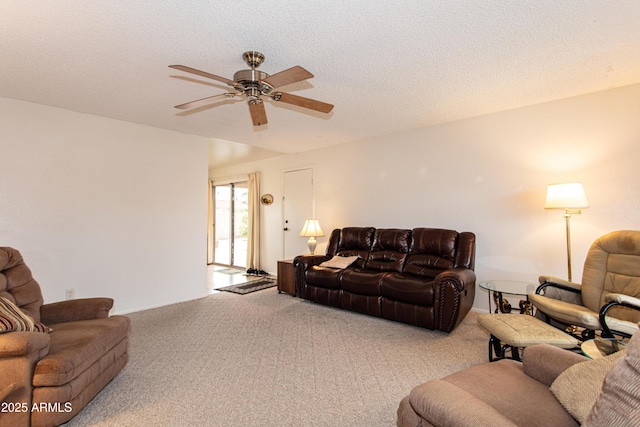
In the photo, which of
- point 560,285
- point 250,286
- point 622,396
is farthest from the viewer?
point 250,286

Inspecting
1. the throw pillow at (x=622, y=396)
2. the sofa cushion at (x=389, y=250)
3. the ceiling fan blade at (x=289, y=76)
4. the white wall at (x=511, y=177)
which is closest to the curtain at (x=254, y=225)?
the white wall at (x=511, y=177)

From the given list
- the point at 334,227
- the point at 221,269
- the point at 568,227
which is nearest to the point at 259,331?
the point at 334,227

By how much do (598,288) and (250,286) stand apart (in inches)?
179

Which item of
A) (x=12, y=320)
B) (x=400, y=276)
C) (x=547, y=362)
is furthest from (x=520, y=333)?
(x=12, y=320)

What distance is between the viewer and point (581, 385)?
3.91ft

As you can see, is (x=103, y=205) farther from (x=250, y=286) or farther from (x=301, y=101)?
(x=301, y=101)

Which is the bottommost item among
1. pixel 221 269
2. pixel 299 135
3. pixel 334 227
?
pixel 221 269

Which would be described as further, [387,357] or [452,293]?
[452,293]

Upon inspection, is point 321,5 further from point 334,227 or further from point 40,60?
point 334,227

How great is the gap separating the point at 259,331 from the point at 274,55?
8.71ft

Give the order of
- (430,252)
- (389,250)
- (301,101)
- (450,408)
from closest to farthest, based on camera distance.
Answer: (450,408) → (301,101) → (430,252) → (389,250)

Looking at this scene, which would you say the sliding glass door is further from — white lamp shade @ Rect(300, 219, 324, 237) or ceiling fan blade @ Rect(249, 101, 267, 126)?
ceiling fan blade @ Rect(249, 101, 267, 126)

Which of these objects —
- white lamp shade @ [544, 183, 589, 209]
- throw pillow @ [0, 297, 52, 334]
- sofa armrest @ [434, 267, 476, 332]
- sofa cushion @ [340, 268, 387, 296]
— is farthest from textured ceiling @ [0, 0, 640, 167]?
sofa cushion @ [340, 268, 387, 296]

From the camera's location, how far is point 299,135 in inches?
184
